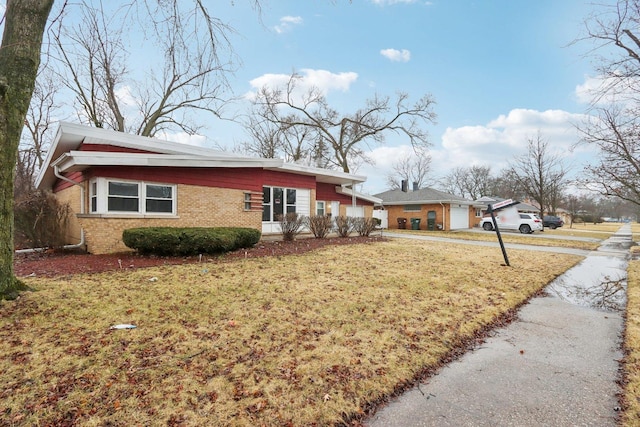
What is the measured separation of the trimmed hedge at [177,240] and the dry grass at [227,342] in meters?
1.61

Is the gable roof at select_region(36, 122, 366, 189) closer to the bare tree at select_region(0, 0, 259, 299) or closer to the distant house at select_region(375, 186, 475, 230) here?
the bare tree at select_region(0, 0, 259, 299)

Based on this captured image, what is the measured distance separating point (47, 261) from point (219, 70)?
687 cm

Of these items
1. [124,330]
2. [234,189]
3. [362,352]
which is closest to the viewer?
[362,352]

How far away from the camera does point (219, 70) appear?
5.95 m

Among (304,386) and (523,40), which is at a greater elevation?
(523,40)

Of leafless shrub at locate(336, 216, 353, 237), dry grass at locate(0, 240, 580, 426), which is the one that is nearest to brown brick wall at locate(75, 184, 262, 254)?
dry grass at locate(0, 240, 580, 426)

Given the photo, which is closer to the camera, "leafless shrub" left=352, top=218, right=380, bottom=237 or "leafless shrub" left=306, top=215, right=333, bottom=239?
"leafless shrub" left=306, top=215, right=333, bottom=239

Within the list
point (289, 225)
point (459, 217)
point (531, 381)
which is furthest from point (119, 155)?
point (459, 217)

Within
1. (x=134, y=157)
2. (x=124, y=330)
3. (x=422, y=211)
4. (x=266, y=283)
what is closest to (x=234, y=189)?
(x=134, y=157)

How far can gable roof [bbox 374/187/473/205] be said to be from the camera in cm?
2515

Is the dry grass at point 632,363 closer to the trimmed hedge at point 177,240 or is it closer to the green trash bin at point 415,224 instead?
the trimmed hedge at point 177,240

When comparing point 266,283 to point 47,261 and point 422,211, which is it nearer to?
point 47,261

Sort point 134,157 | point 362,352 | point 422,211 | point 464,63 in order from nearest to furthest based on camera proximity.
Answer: point 362,352
point 134,157
point 464,63
point 422,211

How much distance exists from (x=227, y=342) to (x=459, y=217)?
27.0 meters
